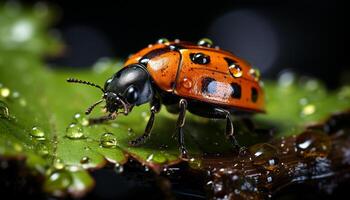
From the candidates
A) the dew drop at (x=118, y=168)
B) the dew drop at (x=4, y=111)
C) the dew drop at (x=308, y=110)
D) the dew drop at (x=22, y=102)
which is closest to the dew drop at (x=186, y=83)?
the dew drop at (x=118, y=168)

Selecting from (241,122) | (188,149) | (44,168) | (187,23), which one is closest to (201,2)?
(187,23)

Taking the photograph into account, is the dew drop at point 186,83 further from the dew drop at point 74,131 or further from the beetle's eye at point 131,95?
the dew drop at point 74,131

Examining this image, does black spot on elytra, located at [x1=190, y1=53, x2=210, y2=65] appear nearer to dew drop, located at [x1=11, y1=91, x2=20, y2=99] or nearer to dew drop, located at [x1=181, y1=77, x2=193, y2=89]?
dew drop, located at [x1=181, y1=77, x2=193, y2=89]

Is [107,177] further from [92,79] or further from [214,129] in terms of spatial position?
[92,79]

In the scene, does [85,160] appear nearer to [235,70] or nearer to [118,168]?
[118,168]

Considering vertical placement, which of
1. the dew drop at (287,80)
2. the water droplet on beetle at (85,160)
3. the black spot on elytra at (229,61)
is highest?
the dew drop at (287,80)

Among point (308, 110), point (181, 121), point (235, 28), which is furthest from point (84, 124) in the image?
point (235, 28)

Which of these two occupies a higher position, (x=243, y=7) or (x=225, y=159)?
(x=243, y=7)
